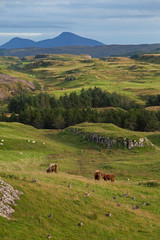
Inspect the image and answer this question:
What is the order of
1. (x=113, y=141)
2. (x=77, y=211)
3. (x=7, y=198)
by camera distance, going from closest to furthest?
(x=7, y=198)
(x=77, y=211)
(x=113, y=141)

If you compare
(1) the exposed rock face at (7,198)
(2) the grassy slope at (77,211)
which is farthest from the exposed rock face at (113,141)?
(1) the exposed rock face at (7,198)

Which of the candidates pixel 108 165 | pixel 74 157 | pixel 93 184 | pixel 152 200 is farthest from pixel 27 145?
pixel 152 200

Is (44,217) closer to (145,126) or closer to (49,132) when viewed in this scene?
(49,132)

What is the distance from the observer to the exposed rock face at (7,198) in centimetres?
2179

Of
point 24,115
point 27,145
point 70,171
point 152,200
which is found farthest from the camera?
point 24,115

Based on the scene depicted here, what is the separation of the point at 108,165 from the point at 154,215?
26518 mm

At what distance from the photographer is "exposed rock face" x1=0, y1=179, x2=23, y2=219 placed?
21.8 metres

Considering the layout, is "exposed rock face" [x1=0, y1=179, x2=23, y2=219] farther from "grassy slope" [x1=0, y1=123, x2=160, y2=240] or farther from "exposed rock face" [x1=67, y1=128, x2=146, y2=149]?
"exposed rock face" [x1=67, y1=128, x2=146, y2=149]

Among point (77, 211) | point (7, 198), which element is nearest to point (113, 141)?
point (77, 211)

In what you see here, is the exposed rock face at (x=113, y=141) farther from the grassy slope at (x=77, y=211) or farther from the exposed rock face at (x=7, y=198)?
the exposed rock face at (x=7, y=198)

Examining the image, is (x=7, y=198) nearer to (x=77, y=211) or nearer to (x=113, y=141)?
(x=77, y=211)

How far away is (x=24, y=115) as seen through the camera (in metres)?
122

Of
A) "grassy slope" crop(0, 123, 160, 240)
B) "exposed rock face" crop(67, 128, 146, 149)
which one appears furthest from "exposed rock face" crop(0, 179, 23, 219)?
"exposed rock face" crop(67, 128, 146, 149)

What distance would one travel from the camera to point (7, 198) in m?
23.1
